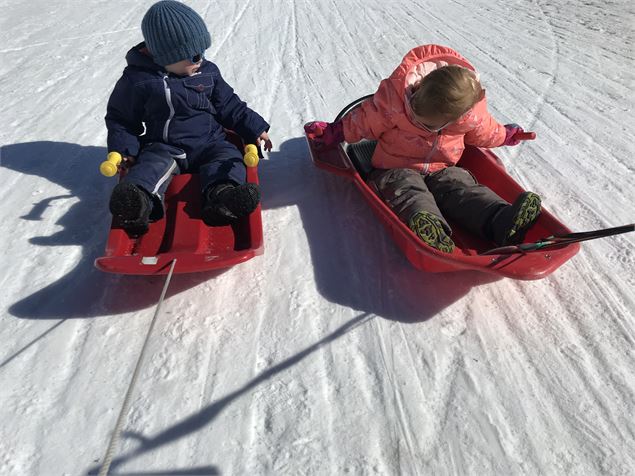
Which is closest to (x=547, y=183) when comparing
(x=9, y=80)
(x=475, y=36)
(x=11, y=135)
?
(x=475, y=36)

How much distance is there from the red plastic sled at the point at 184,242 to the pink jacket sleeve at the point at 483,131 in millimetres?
1120

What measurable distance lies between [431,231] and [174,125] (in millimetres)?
1363

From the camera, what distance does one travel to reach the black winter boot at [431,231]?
2121 millimetres

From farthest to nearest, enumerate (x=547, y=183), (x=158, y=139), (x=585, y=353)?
1. (x=547, y=183)
2. (x=158, y=139)
3. (x=585, y=353)

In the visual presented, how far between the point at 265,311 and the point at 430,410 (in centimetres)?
74

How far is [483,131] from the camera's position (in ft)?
8.76

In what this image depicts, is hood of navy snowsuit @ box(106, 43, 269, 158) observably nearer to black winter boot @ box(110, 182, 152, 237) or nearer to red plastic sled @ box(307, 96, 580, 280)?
black winter boot @ box(110, 182, 152, 237)

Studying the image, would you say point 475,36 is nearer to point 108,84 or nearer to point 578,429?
point 108,84

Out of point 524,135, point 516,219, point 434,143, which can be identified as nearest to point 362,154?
point 434,143

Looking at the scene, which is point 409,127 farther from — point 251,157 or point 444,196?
point 251,157

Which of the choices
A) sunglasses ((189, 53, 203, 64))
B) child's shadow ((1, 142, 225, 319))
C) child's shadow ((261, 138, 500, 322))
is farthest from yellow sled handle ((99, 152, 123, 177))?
child's shadow ((261, 138, 500, 322))

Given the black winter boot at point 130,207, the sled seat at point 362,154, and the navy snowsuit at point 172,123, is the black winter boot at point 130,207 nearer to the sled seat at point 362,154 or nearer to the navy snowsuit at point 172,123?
the navy snowsuit at point 172,123

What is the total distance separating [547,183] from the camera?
117 inches

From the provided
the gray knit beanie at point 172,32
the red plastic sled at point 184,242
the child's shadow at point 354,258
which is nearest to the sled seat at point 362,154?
the child's shadow at point 354,258
